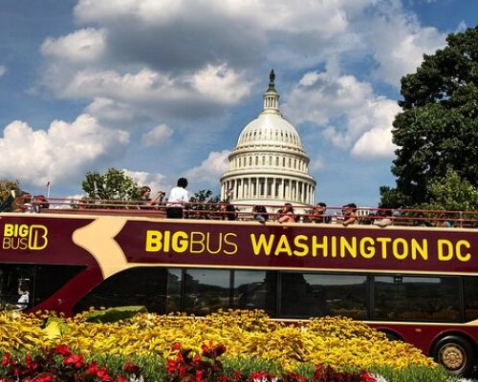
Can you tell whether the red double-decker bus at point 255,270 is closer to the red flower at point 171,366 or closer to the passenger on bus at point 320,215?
the passenger on bus at point 320,215

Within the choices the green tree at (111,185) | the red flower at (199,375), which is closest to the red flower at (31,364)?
the red flower at (199,375)

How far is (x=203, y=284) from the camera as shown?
13961 mm

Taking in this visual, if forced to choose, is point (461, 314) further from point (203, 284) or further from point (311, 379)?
Answer: point (311, 379)

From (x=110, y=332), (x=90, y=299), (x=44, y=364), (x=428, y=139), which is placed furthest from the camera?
(x=428, y=139)

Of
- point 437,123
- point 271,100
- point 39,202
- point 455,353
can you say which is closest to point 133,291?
point 39,202

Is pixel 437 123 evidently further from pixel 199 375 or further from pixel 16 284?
pixel 199 375

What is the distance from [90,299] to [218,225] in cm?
335

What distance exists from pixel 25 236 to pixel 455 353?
406 inches

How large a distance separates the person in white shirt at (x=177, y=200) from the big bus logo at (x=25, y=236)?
2877mm

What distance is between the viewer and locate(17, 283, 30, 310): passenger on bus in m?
13.7

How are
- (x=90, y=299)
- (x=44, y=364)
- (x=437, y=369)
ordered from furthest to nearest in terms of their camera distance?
(x=90, y=299) < (x=437, y=369) < (x=44, y=364)

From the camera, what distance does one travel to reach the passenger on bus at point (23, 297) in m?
13.7

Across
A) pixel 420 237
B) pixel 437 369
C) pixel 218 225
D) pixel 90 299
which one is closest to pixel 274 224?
pixel 218 225

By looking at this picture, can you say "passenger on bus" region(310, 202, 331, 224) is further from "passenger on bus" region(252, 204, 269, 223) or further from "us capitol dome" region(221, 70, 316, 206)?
"us capitol dome" region(221, 70, 316, 206)
